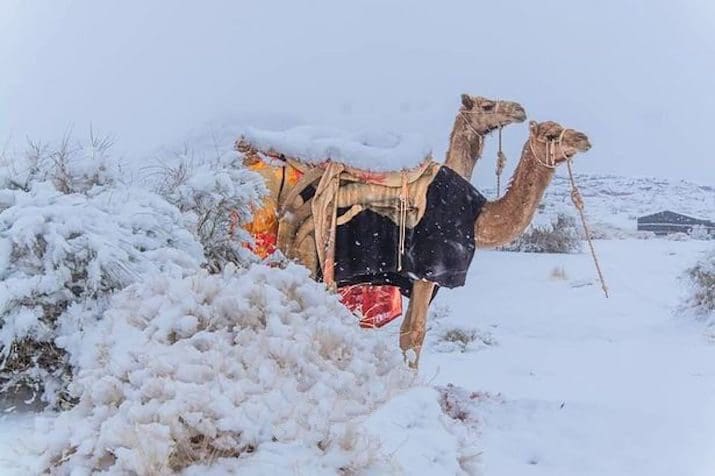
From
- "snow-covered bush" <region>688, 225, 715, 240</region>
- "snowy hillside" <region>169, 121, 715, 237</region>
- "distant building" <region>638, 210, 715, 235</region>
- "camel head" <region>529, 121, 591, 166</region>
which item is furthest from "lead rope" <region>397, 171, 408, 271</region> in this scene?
→ "distant building" <region>638, 210, 715, 235</region>

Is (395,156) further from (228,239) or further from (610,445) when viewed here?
(610,445)

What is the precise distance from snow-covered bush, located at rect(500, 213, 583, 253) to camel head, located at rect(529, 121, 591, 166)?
6118 millimetres

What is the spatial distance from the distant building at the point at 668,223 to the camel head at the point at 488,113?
6569 mm

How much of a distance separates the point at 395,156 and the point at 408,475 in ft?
6.40

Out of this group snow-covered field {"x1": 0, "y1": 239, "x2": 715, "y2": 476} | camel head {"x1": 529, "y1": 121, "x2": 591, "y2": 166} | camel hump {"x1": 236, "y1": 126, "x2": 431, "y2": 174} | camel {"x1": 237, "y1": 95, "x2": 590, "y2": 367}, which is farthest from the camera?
camel head {"x1": 529, "y1": 121, "x2": 591, "y2": 166}

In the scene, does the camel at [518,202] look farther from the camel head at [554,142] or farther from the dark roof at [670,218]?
the dark roof at [670,218]

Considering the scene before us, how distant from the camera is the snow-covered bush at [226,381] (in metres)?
1.25

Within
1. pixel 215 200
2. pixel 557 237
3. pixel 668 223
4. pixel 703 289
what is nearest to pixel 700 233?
pixel 668 223

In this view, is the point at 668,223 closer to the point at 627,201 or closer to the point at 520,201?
the point at 627,201

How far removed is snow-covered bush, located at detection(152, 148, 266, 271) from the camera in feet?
8.83

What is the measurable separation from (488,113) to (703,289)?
335 centimetres

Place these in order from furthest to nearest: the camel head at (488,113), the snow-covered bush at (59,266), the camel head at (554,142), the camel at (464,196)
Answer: the camel head at (488,113), the camel head at (554,142), the camel at (464,196), the snow-covered bush at (59,266)

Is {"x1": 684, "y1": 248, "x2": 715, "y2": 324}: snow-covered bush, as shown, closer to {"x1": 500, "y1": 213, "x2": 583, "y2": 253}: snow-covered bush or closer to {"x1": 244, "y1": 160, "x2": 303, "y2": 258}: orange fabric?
{"x1": 500, "y1": 213, "x2": 583, "y2": 253}: snow-covered bush

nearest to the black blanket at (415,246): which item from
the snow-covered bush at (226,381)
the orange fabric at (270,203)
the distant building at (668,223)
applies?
the orange fabric at (270,203)
